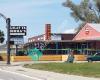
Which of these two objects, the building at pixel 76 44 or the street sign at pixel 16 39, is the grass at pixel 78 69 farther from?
the building at pixel 76 44

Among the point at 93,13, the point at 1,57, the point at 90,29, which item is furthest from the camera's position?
the point at 93,13

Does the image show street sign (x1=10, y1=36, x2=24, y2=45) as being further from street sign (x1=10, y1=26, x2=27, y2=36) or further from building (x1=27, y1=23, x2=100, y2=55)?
building (x1=27, y1=23, x2=100, y2=55)

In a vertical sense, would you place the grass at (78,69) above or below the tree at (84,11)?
below

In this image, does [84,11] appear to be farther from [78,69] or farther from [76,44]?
[78,69]

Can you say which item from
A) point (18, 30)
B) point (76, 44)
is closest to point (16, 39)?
point (18, 30)

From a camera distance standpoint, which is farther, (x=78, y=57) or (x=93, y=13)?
(x=93, y=13)

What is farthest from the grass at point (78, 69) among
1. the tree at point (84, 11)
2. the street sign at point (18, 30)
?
the tree at point (84, 11)

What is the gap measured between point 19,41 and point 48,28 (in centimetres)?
2972

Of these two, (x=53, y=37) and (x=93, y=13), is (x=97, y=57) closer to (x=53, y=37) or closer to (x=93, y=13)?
(x=53, y=37)

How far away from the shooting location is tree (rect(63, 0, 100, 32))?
105 m

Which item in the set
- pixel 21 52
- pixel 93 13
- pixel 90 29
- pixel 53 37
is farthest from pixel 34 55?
pixel 93 13

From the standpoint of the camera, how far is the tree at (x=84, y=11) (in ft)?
344

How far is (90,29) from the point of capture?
8656 cm

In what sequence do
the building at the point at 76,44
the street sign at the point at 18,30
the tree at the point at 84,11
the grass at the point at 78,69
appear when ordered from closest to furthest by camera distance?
the grass at the point at 78,69
the street sign at the point at 18,30
the building at the point at 76,44
the tree at the point at 84,11
